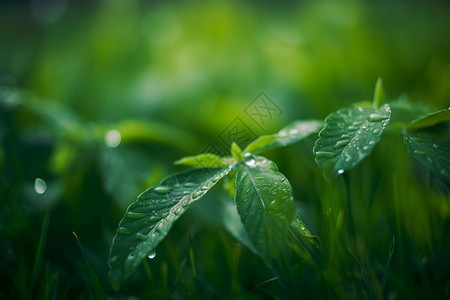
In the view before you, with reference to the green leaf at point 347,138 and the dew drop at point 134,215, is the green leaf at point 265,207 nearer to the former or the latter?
the green leaf at point 347,138

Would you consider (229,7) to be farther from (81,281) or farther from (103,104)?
(81,281)

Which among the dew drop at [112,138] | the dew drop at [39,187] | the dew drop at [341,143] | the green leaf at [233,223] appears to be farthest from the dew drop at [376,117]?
the dew drop at [39,187]

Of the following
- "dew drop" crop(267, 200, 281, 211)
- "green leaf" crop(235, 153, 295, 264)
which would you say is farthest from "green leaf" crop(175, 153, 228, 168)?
"dew drop" crop(267, 200, 281, 211)

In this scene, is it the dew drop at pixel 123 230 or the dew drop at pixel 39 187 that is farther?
the dew drop at pixel 39 187

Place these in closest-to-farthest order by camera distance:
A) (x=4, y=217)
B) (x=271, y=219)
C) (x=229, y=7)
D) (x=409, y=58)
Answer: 1. (x=271, y=219)
2. (x=4, y=217)
3. (x=409, y=58)
4. (x=229, y=7)

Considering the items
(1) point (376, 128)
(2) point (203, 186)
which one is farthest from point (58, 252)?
(1) point (376, 128)

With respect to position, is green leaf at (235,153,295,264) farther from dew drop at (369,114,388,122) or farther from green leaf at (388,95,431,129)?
green leaf at (388,95,431,129)
